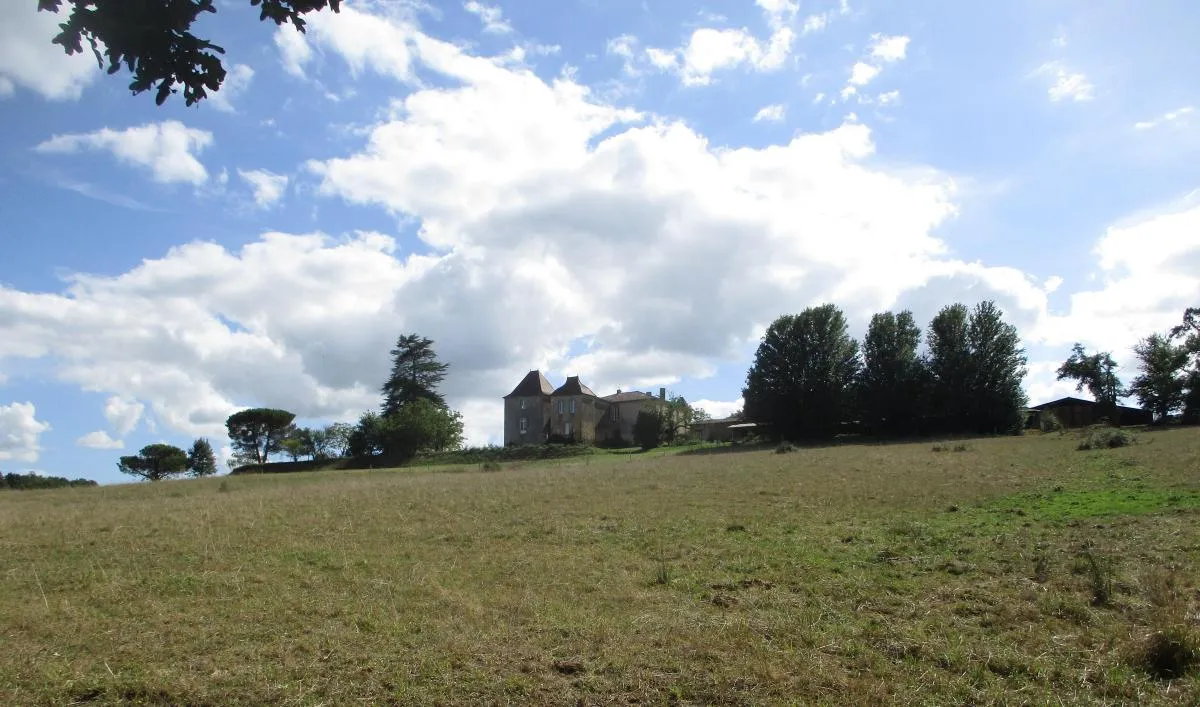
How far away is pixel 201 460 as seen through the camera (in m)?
107

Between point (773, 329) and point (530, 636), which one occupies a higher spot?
point (773, 329)

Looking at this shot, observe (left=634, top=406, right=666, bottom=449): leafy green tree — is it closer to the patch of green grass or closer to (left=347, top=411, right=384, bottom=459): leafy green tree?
(left=347, top=411, right=384, bottom=459): leafy green tree

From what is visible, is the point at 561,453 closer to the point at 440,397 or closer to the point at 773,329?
the point at 773,329

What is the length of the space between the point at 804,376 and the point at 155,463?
Answer: 85719 millimetres

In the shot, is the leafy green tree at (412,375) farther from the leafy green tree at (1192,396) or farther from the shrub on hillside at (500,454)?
the leafy green tree at (1192,396)

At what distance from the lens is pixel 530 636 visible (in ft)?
29.0

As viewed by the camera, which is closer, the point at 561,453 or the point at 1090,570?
the point at 1090,570

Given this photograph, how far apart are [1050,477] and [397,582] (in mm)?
22433

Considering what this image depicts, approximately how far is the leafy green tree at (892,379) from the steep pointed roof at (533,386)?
49.7 meters

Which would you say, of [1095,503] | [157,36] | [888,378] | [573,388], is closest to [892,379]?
[888,378]

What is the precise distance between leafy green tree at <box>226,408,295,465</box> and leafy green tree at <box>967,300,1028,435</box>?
87955mm

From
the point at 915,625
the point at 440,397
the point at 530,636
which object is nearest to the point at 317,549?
the point at 530,636

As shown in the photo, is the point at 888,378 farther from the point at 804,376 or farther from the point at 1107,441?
the point at 1107,441

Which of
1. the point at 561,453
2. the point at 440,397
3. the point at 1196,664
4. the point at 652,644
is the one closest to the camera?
the point at 1196,664
